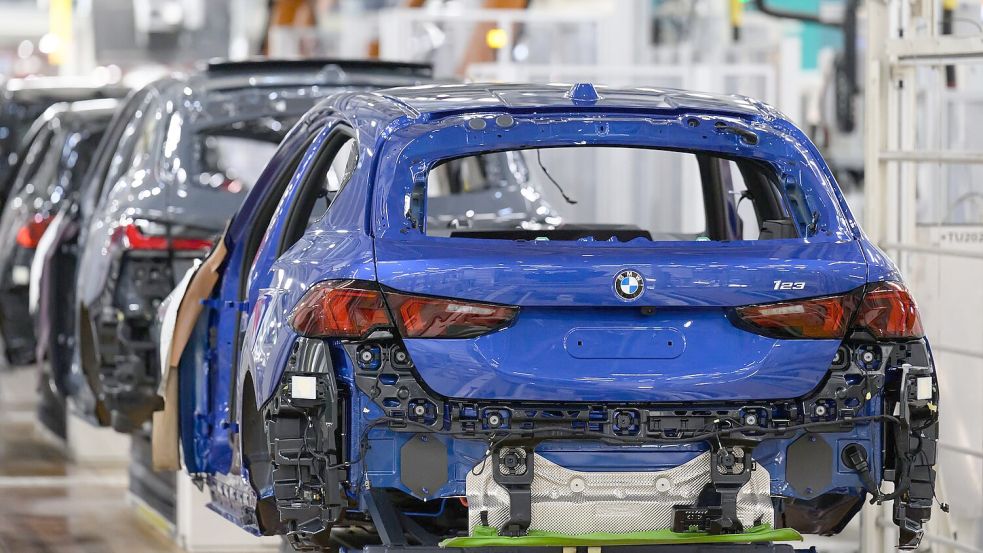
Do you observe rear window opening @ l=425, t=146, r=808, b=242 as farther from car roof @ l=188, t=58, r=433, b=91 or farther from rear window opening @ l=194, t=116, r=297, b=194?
rear window opening @ l=194, t=116, r=297, b=194

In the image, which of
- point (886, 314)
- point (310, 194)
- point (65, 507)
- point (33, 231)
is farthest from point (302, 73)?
point (886, 314)

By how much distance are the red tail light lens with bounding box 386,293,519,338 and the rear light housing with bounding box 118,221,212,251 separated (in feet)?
11.2

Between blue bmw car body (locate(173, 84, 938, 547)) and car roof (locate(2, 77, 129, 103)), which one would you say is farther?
car roof (locate(2, 77, 129, 103))

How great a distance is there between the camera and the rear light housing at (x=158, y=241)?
8156 millimetres

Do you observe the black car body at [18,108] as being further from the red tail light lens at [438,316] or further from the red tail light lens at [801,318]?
the red tail light lens at [801,318]

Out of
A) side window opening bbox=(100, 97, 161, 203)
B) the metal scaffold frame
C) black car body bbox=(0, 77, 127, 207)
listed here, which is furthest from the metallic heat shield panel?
black car body bbox=(0, 77, 127, 207)

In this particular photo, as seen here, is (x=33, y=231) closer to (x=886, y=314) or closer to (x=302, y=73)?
(x=302, y=73)

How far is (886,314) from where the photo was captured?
507 cm

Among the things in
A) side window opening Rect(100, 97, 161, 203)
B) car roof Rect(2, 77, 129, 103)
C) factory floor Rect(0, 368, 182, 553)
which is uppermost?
car roof Rect(2, 77, 129, 103)

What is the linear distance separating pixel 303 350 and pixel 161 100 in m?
3.95

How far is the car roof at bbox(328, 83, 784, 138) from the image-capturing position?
5301mm

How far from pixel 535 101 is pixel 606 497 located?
1119mm

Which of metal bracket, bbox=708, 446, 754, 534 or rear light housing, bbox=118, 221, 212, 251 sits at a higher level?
rear light housing, bbox=118, 221, 212, 251

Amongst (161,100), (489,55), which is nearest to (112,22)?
(489,55)
